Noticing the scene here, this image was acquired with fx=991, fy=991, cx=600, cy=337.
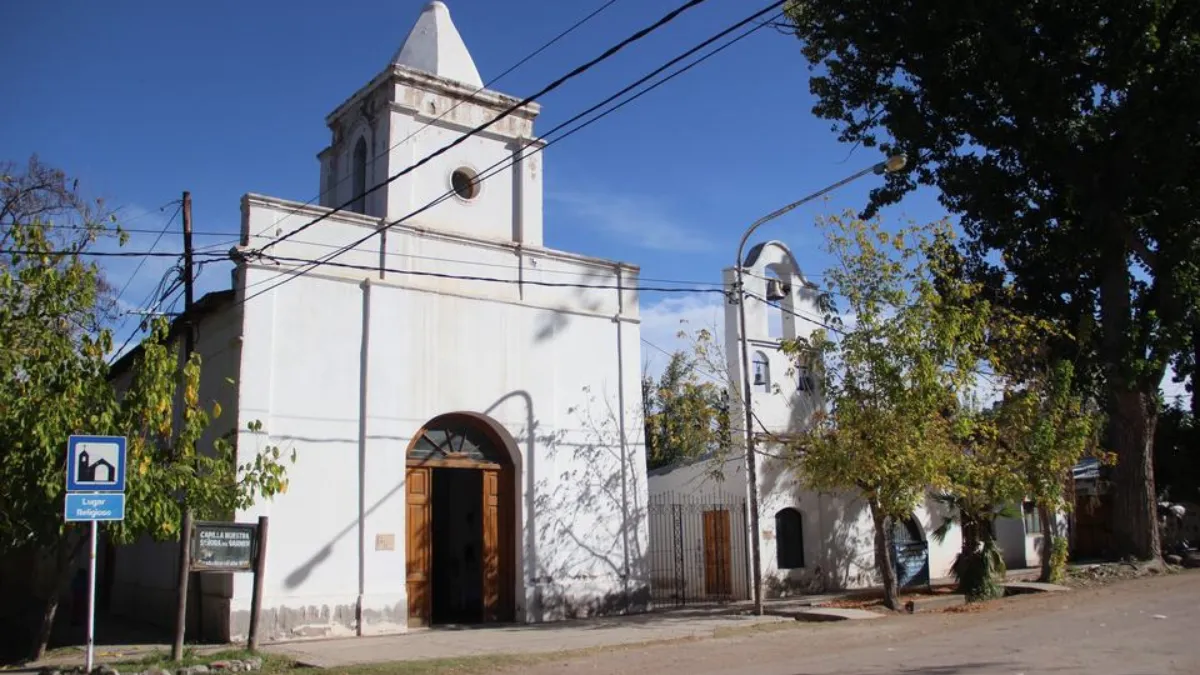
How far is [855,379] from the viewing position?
18.2 metres

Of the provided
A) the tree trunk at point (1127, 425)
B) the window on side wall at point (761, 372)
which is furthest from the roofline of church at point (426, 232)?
the tree trunk at point (1127, 425)

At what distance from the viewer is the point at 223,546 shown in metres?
12.8

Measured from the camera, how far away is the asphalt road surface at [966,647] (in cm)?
1070

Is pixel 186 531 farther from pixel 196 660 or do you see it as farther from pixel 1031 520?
pixel 1031 520

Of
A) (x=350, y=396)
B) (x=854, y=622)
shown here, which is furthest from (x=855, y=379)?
(x=350, y=396)

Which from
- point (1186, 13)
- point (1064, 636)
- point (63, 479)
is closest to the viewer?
point (63, 479)

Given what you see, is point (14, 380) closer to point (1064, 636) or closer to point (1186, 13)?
point (1064, 636)

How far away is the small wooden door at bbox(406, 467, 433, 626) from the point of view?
16203 millimetres

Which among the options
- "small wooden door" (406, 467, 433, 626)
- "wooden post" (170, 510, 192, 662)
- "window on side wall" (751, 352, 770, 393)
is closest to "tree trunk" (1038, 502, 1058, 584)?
"window on side wall" (751, 352, 770, 393)

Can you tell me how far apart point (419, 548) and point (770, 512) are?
8.25m

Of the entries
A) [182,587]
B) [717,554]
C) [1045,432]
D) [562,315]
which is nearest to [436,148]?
[562,315]

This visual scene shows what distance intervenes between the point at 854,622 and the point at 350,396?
8.94 meters

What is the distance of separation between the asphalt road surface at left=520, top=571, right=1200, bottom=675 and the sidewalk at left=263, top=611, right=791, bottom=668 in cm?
100

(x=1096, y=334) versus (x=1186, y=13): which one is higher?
(x=1186, y=13)
